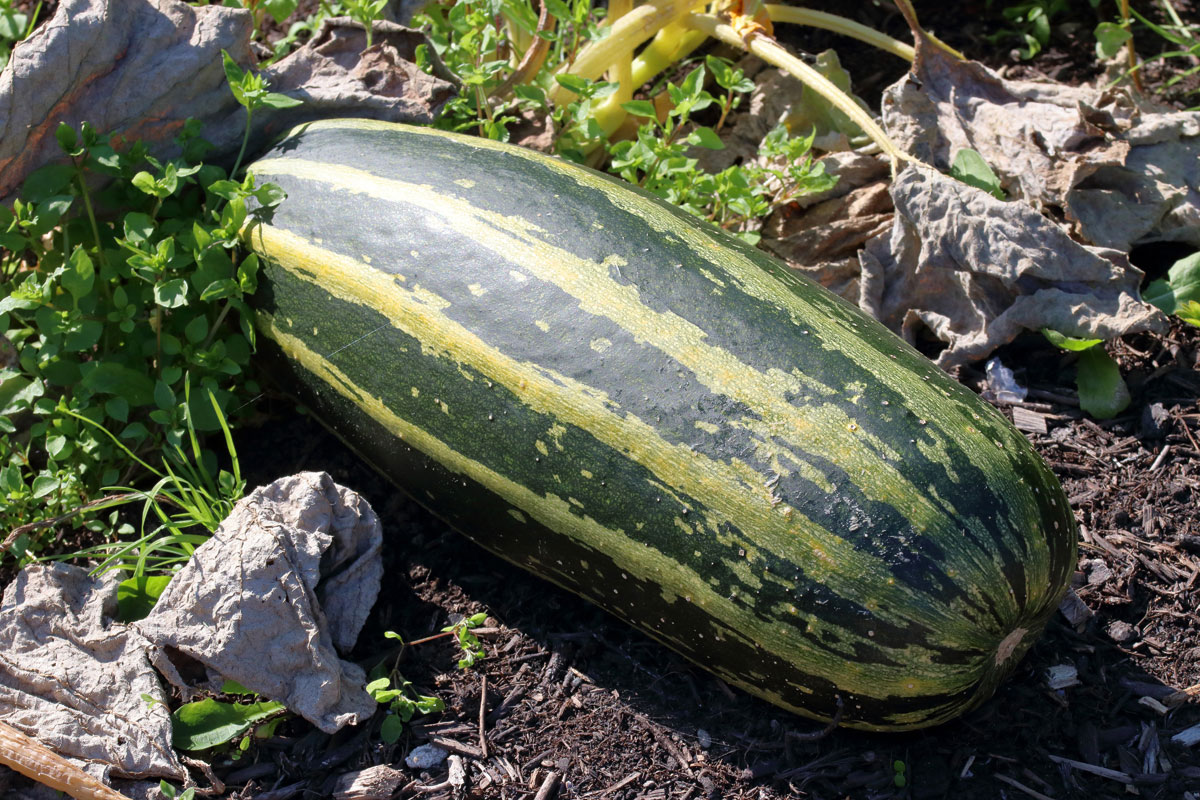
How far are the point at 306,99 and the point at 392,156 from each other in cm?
57

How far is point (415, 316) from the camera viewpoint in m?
2.55

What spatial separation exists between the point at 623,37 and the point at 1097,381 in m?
1.92

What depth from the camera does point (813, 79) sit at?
11.3ft

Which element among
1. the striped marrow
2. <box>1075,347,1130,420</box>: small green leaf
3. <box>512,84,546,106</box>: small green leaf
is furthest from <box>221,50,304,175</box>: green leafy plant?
<box>1075,347,1130,420</box>: small green leaf

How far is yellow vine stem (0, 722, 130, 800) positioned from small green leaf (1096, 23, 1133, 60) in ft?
12.8

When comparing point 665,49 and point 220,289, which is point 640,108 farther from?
point 220,289

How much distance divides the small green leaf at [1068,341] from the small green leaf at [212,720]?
233cm

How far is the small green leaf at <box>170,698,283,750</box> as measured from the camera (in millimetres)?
2465

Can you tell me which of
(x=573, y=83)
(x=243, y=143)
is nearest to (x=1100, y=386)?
(x=573, y=83)

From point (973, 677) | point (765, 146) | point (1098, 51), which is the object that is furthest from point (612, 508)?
point (1098, 51)

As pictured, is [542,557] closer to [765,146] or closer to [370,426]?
[370,426]

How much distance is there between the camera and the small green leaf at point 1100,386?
302 centimetres

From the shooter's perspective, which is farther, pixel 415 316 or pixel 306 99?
pixel 306 99

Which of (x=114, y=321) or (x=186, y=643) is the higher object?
(x=114, y=321)
